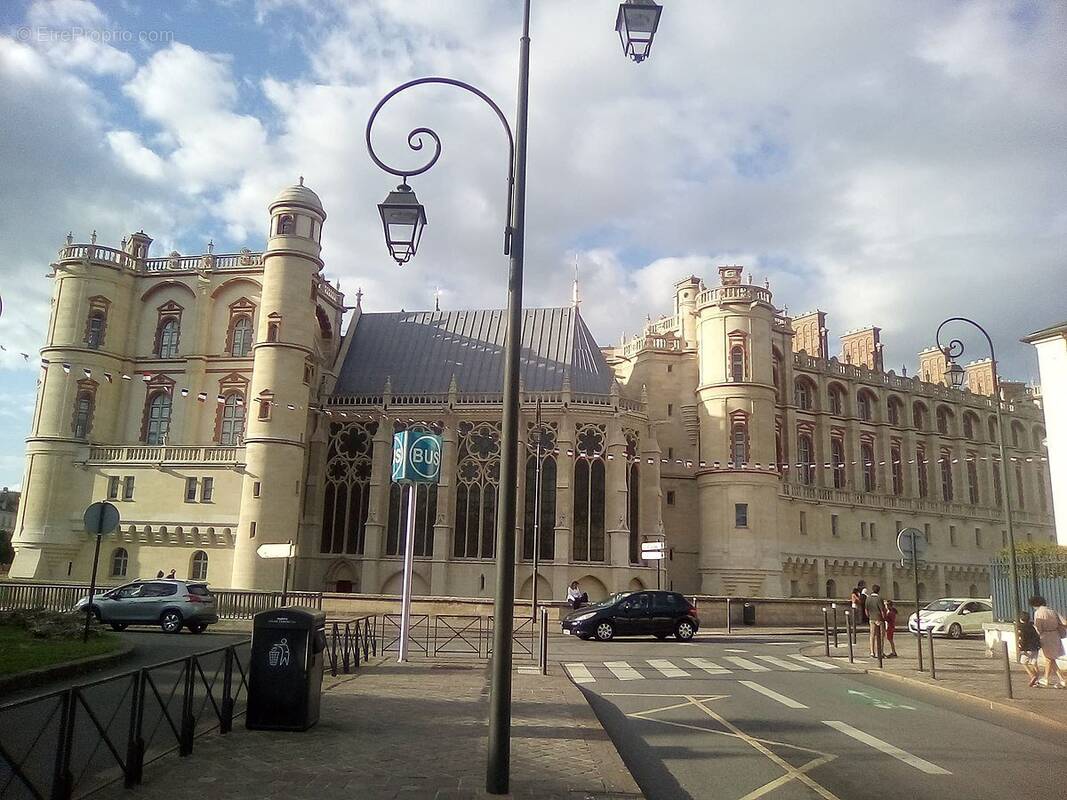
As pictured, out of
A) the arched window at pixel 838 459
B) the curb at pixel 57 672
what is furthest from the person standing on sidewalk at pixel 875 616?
the arched window at pixel 838 459

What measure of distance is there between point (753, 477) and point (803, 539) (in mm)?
7104

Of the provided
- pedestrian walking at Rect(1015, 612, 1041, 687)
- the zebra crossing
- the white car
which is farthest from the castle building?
pedestrian walking at Rect(1015, 612, 1041, 687)

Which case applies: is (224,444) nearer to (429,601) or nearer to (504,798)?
(429,601)

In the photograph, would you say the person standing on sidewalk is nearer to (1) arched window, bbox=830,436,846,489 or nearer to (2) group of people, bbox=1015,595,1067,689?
(2) group of people, bbox=1015,595,1067,689

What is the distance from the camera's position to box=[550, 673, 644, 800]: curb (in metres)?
7.05

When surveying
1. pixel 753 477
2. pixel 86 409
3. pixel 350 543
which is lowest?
pixel 350 543

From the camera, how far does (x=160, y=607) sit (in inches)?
898

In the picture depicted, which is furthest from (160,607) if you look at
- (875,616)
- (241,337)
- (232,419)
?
(241,337)

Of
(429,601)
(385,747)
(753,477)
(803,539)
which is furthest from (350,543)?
(385,747)

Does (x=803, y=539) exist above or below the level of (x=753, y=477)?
below

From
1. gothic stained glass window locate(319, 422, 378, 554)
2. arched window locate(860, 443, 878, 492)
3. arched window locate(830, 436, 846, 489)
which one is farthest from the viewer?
arched window locate(860, 443, 878, 492)

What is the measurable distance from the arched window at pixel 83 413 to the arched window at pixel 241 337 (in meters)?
7.38

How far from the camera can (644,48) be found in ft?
26.2

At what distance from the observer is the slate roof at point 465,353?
44.0 m
